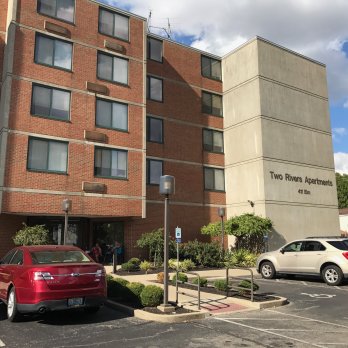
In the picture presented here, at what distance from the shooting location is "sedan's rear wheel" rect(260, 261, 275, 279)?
53.9 ft

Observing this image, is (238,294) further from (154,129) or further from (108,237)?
(154,129)

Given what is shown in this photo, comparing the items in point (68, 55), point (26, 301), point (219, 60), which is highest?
point (219, 60)

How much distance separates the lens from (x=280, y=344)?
6879mm

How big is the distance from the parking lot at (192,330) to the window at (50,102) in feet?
40.4

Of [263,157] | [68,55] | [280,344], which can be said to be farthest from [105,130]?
[280,344]

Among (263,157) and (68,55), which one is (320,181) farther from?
(68,55)

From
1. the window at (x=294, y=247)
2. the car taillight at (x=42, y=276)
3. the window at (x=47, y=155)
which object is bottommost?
the car taillight at (x=42, y=276)

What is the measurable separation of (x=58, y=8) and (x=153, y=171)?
10.6 metres

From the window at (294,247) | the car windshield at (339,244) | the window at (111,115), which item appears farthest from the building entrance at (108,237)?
the car windshield at (339,244)

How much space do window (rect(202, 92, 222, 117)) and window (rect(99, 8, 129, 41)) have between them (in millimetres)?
7743

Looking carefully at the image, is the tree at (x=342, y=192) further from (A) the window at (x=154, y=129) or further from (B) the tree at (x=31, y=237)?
(B) the tree at (x=31, y=237)

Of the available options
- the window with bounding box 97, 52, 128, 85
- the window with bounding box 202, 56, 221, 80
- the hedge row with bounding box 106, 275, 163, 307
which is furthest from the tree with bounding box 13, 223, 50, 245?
the window with bounding box 202, 56, 221, 80

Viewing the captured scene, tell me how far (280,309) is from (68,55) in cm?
1717

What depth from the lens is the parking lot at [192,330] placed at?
698 centimetres
